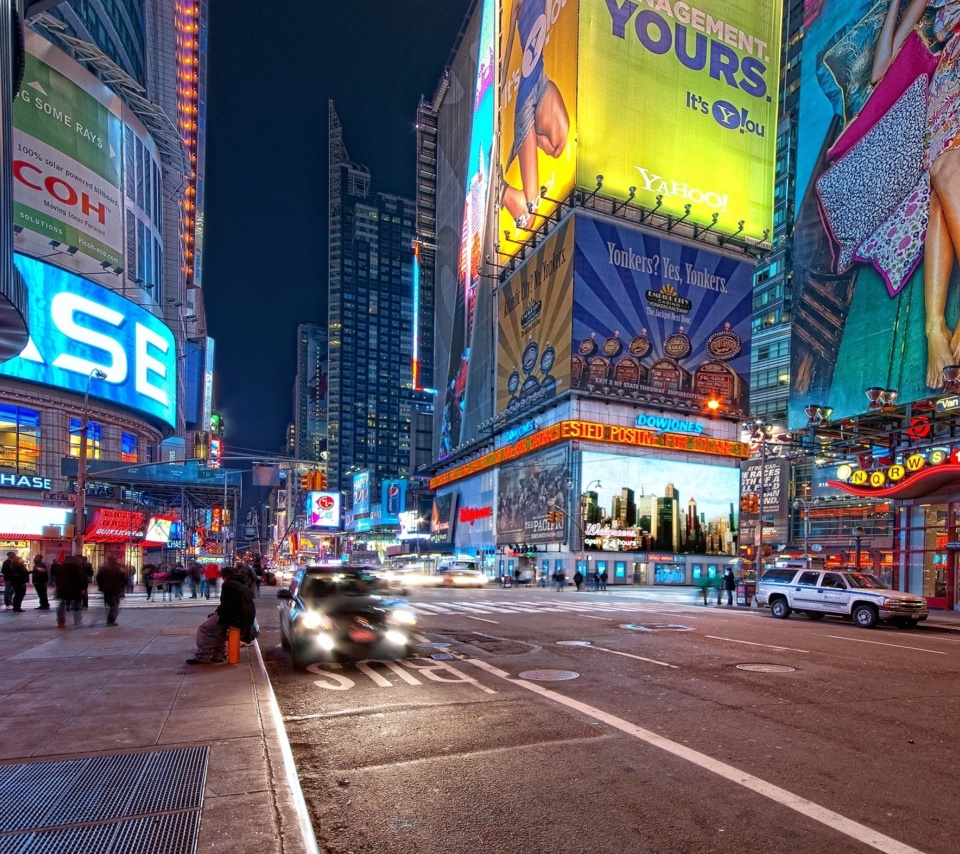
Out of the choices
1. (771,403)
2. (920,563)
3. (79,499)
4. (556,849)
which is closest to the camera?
(556,849)

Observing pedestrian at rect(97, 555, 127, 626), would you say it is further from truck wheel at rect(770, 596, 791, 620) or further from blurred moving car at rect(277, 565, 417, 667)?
truck wheel at rect(770, 596, 791, 620)

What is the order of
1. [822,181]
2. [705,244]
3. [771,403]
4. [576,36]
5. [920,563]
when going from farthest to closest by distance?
[771,403] < [705,244] < [576,36] < [822,181] < [920,563]

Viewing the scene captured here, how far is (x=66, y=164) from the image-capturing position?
145 ft

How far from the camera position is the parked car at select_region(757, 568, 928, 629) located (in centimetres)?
1966

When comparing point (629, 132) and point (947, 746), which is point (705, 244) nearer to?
point (629, 132)

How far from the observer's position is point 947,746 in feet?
22.6

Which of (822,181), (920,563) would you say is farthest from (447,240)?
(920,563)

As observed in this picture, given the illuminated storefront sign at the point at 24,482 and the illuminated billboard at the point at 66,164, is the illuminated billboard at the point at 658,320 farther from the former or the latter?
the illuminated storefront sign at the point at 24,482

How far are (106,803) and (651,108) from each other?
77104mm

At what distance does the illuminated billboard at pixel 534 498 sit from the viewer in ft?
214

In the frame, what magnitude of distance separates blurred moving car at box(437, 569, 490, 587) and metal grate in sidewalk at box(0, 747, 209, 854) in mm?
40778

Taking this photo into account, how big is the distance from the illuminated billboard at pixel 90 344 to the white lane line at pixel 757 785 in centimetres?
3795

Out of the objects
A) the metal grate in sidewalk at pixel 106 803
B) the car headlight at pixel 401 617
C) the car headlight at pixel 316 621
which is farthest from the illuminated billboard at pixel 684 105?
the metal grate in sidewalk at pixel 106 803

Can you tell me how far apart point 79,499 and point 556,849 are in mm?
23302
